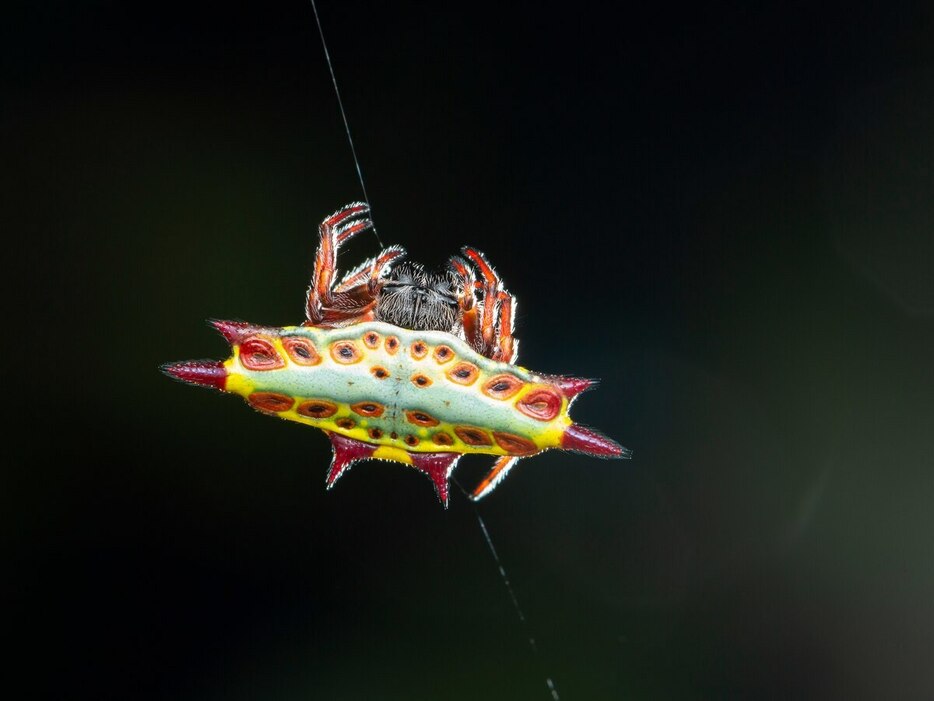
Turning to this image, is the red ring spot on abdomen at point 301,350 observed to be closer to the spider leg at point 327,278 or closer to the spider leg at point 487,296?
the spider leg at point 327,278

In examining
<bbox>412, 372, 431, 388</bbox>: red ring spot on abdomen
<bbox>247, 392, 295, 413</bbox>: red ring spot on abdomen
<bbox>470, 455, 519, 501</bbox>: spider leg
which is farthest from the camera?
<bbox>470, 455, 519, 501</bbox>: spider leg

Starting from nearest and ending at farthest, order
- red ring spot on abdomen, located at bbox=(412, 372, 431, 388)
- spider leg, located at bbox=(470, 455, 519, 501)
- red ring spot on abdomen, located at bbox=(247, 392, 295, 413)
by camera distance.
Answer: red ring spot on abdomen, located at bbox=(412, 372, 431, 388) < red ring spot on abdomen, located at bbox=(247, 392, 295, 413) < spider leg, located at bbox=(470, 455, 519, 501)

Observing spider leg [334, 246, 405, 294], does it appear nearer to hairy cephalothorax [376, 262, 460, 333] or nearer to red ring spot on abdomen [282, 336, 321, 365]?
hairy cephalothorax [376, 262, 460, 333]

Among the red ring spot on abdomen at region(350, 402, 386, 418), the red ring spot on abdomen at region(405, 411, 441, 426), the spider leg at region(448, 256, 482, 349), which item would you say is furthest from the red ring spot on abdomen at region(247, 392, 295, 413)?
the spider leg at region(448, 256, 482, 349)

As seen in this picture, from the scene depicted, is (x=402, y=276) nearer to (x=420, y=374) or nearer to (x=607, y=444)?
(x=420, y=374)

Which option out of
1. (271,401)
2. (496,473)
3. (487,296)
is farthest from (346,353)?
(496,473)

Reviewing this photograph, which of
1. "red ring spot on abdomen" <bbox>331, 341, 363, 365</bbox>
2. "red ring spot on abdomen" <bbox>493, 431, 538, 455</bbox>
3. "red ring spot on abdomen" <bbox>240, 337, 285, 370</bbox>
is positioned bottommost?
"red ring spot on abdomen" <bbox>493, 431, 538, 455</bbox>

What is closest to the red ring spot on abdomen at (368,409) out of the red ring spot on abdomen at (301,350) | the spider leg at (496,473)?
the red ring spot on abdomen at (301,350)

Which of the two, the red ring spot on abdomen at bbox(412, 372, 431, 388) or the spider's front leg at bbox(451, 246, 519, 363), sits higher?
the spider's front leg at bbox(451, 246, 519, 363)
